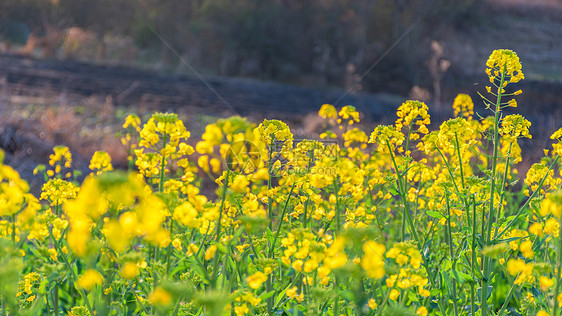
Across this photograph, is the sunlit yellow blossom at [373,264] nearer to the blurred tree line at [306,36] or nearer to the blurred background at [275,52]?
the blurred background at [275,52]

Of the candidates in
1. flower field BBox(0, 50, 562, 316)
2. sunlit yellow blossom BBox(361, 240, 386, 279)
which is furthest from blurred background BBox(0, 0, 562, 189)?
sunlit yellow blossom BBox(361, 240, 386, 279)

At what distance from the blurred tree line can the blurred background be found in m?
0.04

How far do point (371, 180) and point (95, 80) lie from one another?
43.0 feet

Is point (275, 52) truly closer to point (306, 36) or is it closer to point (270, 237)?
point (306, 36)

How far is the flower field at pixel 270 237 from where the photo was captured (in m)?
1.37

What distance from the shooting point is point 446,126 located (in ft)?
7.25

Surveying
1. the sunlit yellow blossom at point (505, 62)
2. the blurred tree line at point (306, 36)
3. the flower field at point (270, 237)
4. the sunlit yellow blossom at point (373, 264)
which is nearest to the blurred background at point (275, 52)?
the blurred tree line at point (306, 36)

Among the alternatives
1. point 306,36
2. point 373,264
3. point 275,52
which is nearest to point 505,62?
point 373,264

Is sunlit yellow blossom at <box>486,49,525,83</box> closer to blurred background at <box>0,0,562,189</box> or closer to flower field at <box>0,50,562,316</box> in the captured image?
flower field at <box>0,50,562,316</box>

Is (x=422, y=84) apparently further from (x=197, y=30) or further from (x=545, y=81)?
(x=197, y=30)

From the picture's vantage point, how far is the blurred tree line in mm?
19016

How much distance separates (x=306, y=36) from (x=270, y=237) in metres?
18.1

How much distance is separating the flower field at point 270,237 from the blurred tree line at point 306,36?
620 inches

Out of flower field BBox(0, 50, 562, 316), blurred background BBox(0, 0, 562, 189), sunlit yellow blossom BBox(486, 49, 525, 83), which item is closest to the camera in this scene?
flower field BBox(0, 50, 562, 316)
